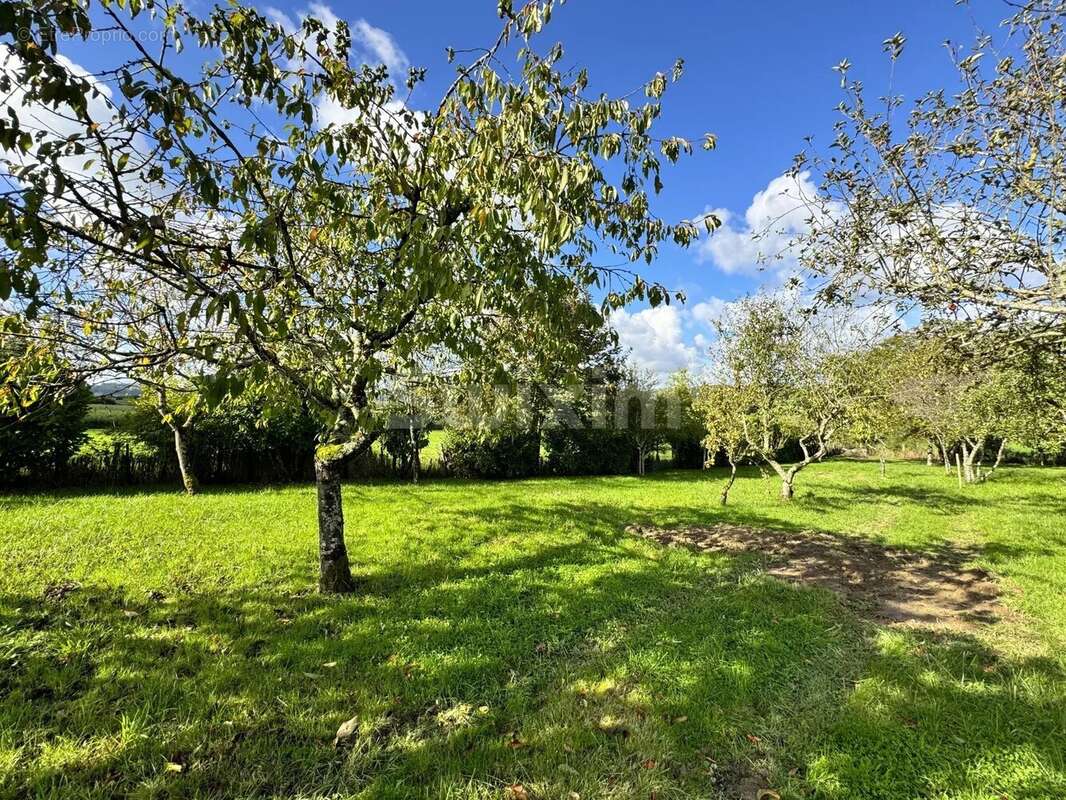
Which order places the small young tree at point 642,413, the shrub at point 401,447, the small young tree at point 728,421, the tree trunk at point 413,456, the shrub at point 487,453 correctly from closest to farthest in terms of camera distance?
the small young tree at point 728,421 < the tree trunk at point 413,456 < the shrub at point 401,447 < the shrub at point 487,453 < the small young tree at point 642,413

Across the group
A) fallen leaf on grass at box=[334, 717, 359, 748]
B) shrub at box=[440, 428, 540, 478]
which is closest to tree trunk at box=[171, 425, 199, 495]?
shrub at box=[440, 428, 540, 478]

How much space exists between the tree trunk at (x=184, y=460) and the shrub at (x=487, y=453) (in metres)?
7.14

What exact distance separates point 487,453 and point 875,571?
37.7ft

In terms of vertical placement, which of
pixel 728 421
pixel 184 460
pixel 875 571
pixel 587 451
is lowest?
pixel 875 571

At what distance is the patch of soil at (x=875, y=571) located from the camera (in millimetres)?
5406

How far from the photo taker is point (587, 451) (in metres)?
18.6

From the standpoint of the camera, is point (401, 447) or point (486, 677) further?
point (401, 447)

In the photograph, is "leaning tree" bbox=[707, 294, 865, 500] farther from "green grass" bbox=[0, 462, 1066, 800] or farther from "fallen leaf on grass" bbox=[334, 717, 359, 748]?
"fallen leaf on grass" bbox=[334, 717, 359, 748]

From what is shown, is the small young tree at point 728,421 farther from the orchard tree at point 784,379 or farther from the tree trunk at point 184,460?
the tree trunk at point 184,460

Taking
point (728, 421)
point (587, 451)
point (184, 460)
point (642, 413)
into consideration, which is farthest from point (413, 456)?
point (642, 413)

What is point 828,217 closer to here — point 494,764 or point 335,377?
point 335,377

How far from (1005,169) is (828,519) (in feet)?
26.0

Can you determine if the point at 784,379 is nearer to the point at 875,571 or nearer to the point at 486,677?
the point at 875,571

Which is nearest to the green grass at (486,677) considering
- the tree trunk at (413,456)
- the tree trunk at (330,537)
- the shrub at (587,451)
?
the tree trunk at (330,537)
